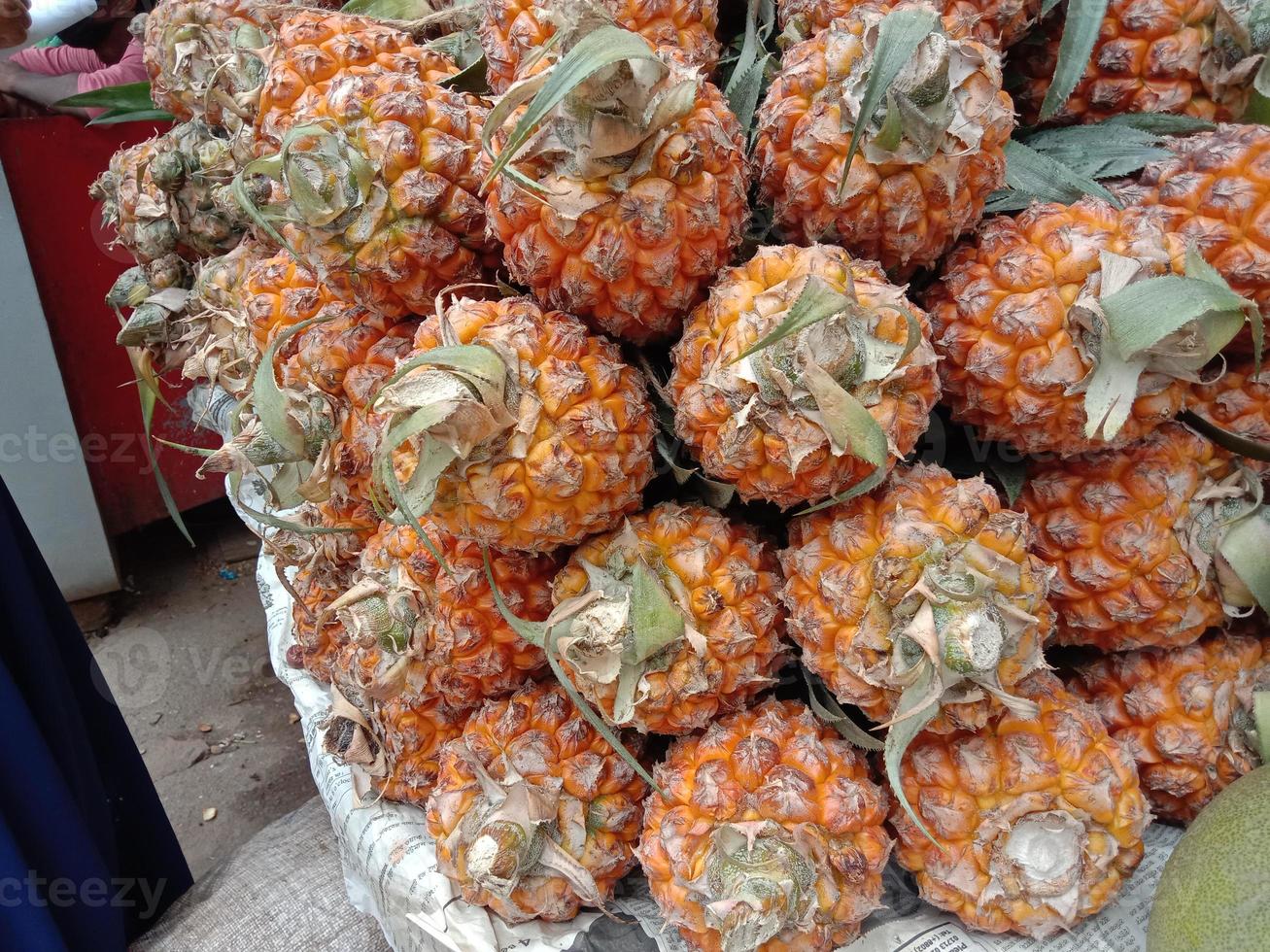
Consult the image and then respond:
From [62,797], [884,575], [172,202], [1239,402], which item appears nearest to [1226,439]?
[1239,402]

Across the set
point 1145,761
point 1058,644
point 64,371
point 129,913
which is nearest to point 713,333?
point 1058,644

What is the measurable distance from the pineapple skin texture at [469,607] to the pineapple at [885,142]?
520 mm

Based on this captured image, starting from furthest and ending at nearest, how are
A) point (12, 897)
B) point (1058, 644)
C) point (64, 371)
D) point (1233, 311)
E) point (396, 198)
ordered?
point (64, 371), point (12, 897), point (1058, 644), point (396, 198), point (1233, 311)

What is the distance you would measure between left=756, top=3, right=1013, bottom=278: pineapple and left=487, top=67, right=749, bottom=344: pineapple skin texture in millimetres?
68

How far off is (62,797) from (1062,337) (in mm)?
1626

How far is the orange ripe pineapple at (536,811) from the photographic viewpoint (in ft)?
3.15

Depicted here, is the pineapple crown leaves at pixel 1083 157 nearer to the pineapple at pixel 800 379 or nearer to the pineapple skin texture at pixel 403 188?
the pineapple at pixel 800 379

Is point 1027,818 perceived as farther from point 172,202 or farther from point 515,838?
point 172,202

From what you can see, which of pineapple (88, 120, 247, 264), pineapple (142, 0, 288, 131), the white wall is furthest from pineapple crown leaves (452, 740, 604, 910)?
the white wall

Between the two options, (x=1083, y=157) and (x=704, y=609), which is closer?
(x=704, y=609)

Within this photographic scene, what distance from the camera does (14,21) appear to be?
112 inches

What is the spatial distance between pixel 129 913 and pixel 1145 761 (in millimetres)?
1808

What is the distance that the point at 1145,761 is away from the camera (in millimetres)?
1043

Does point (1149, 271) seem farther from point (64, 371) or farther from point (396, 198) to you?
point (64, 371)
